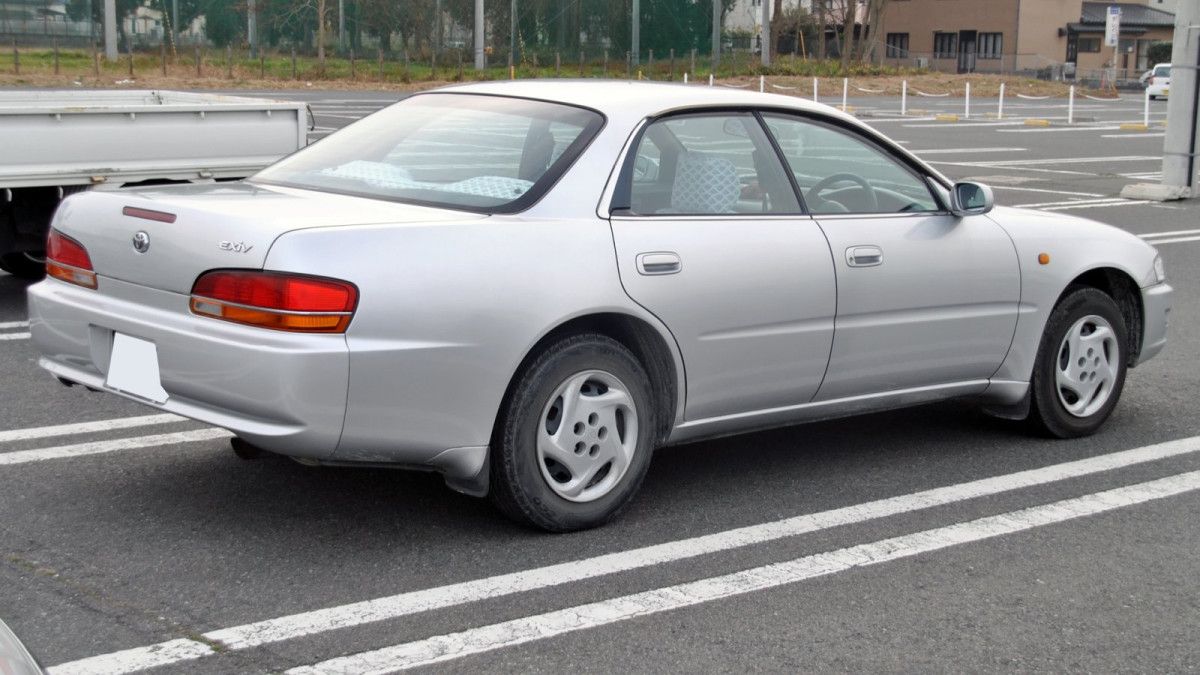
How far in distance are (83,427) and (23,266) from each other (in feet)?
14.1

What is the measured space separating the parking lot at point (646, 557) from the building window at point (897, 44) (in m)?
81.3

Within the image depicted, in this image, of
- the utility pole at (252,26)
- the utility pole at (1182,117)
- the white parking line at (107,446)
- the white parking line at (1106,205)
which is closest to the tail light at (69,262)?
the white parking line at (107,446)

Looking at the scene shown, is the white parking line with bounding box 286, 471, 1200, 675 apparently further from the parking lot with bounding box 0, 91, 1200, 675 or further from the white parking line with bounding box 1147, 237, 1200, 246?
the white parking line with bounding box 1147, 237, 1200, 246

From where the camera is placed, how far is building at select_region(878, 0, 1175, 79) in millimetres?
76625

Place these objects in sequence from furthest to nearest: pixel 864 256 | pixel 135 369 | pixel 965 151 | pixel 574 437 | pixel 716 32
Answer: pixel 716 32, pixel 965 151, pixel 864 256, pixel 574 437, pixel 135 369

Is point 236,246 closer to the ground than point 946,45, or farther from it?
closer to the ground

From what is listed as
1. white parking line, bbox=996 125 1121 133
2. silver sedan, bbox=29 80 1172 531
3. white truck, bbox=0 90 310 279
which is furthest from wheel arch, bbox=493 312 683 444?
white parking line, bbox=996 125 1121 133

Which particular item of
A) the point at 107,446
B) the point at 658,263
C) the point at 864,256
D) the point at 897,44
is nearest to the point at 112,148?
the point at 107,446

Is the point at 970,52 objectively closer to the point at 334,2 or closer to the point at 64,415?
the point at 334,2

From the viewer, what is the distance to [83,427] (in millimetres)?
5867

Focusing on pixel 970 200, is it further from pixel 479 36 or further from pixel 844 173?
pixel 479 36

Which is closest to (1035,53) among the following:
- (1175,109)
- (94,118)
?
(1175,109)

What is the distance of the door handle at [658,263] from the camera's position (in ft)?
15.2

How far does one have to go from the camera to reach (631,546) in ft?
15.0
